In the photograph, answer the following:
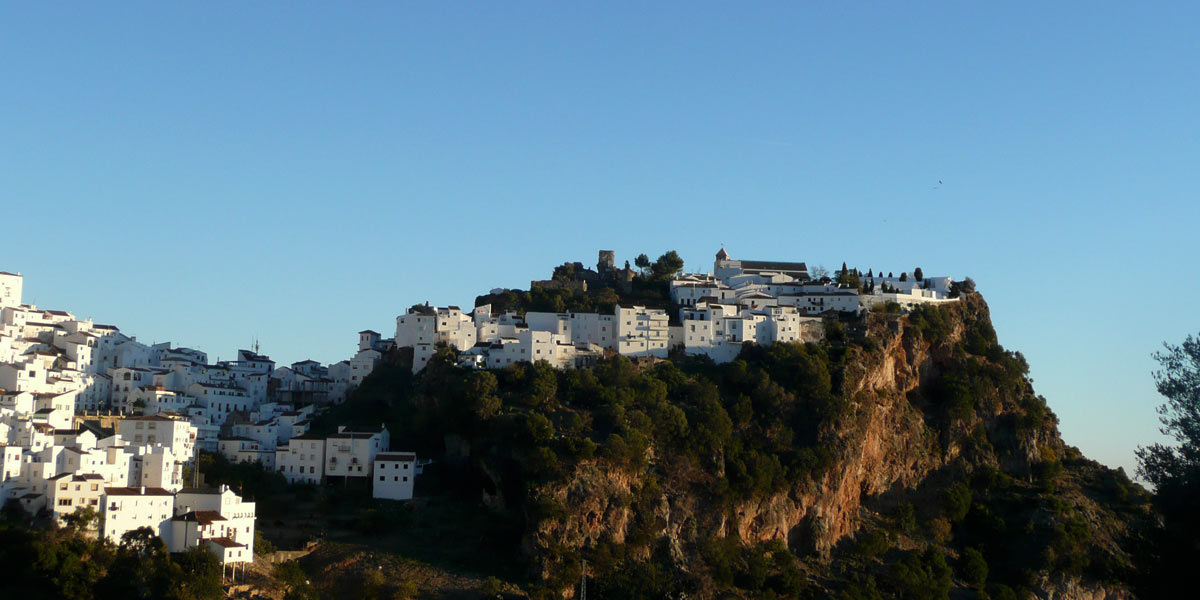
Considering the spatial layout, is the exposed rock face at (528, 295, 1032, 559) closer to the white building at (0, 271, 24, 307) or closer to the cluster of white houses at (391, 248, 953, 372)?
the cluster of white houses at (391, 248, 953, 372)

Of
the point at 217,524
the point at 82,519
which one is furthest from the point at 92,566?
the point at 217,524

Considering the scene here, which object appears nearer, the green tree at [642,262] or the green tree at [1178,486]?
the green tree at [1178,486]

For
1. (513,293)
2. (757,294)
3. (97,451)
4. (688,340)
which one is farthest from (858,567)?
(97,451)

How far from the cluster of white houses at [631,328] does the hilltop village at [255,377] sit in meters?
0.09

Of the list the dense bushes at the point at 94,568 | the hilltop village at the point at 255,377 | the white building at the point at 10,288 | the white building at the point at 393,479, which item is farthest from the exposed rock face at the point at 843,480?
the white building at the point at 10,288

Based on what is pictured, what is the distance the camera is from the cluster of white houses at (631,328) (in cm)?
6494

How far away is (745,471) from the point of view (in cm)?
6059

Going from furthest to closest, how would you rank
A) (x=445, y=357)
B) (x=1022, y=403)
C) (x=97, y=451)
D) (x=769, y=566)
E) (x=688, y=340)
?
1. (x=1022, y=403)
2. (x=688, y=340)
3. (x=445, y=357)
4. (x=769, y=566)
5. (x=97, y=451)

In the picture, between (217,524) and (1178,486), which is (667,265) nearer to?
(217,524)

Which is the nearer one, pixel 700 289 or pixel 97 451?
pixel 97 451

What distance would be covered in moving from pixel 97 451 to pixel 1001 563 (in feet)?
145

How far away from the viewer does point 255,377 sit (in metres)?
71.8

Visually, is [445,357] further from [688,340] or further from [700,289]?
[700,289]

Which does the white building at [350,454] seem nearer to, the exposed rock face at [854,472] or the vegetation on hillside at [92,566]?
the exposed rock face at [854,472]
